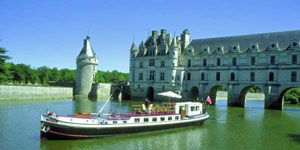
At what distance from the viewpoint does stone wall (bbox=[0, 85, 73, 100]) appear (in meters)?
51.2

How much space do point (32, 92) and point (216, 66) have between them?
35.7m

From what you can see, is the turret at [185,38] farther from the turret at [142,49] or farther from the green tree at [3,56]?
the green tree at [3,56]

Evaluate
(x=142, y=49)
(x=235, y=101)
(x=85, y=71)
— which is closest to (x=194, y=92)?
(x=235, y=101)

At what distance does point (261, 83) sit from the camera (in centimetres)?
5034

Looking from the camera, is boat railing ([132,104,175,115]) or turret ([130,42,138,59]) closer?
boat railing ([132,104,175,115])

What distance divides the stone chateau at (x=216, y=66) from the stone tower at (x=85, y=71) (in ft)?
38.1

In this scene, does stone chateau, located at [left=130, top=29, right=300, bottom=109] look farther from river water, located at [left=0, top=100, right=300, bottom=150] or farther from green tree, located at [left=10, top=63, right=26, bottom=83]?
green tree, located at [left=10, top=63, right=26, bottom=83]

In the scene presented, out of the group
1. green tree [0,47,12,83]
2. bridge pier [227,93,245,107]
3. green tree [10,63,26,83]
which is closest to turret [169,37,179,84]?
bridge pier [227,93,245,107]

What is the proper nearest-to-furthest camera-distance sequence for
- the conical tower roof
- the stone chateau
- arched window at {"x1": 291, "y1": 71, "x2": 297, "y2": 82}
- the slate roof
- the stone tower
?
arched window at {"x1": 291, "y1": 71, "x2": 297, "y2": 82} → the stone chateau → the slate roof → the stone tower → the conical tower roof

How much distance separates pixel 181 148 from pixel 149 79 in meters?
45.7

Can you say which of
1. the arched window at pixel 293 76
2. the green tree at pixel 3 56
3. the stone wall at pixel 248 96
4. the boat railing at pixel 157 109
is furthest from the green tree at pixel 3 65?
Result: the stone wall at pixel 248 96

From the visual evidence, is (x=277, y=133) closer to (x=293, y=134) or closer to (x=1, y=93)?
(x=293, y=134)

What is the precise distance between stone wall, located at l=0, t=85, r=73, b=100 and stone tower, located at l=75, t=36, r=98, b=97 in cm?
392

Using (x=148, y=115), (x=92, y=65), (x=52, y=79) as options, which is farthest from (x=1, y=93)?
(x=52, y=79)
